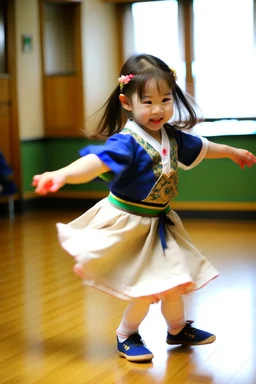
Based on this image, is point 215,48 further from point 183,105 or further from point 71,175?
point 71,175

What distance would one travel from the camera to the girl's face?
2.53 m

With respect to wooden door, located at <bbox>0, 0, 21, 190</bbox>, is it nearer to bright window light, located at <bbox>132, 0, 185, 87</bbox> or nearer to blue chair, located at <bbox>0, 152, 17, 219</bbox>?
blue chair, located at <bbox>0, 152, 17, 219</bbox>

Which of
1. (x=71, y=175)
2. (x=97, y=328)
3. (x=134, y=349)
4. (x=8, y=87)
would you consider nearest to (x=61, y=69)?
(x=8, y=87)

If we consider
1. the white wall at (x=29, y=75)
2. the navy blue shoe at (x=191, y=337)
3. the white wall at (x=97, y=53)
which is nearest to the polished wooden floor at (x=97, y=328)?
the navy blue shoe at (x=191, y=337)

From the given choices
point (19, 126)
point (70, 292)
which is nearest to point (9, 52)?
point (19, 126)

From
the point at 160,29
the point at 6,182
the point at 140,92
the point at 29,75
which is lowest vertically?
the point at 6,182

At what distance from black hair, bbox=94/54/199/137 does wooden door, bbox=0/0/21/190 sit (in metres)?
3.99

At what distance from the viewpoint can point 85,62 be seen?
671 cm

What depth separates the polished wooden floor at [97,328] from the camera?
96.4 inches

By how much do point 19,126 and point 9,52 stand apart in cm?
69

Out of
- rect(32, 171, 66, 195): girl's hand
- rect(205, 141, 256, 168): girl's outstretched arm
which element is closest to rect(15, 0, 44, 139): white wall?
rect(205, 141, 256, 168): girl's outstretched arm

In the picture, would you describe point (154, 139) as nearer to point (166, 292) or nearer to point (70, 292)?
point (166, 292)

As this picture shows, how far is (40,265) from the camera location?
4.43 metres

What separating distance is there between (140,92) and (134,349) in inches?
36.6
